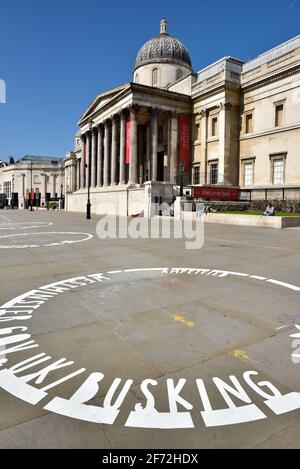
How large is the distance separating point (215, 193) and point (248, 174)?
896 centimetres

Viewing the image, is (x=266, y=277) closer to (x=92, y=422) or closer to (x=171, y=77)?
(x=92, y=422)

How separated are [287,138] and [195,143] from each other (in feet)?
48.8

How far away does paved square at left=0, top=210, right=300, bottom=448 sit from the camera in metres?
2.48

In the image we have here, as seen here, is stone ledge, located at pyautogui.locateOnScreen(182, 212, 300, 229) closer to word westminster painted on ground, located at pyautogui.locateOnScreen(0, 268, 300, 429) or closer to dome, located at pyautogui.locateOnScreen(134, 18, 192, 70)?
word westminster painted on ground, located at pyautogui.locateOnScreen(0, 268, 300, 429)

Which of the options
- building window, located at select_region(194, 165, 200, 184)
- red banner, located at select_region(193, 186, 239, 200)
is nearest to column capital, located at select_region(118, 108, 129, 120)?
building window, located at select_region(194, 165, 200, 184)

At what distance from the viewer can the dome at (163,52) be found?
59.2 meters

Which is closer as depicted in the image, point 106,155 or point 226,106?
point 226,106

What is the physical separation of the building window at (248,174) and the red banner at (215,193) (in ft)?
11.6

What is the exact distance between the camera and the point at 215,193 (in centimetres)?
3778

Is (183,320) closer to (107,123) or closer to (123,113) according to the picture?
(123,113)

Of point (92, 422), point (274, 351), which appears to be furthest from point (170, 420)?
point (274, 351)

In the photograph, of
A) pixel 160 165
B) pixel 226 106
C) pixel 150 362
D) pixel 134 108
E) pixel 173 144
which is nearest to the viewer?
pixel 150 362

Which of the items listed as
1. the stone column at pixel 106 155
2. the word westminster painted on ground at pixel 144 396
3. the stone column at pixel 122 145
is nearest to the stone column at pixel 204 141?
the stone column at pixel 122 145

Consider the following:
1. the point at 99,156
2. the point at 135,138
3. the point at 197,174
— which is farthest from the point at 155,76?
the point at 197,174
